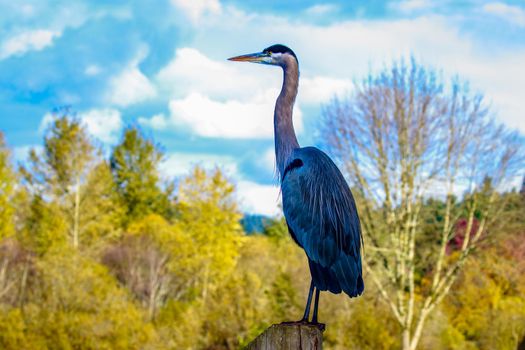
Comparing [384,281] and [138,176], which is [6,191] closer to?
[138,176]

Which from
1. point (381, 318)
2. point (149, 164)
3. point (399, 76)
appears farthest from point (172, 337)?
point (149, 164)

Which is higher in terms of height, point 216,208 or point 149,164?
point 149,164

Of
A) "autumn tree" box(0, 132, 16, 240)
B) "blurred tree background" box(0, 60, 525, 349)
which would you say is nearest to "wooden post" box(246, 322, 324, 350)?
"blurred tree background" box(0, 60, 525, 349)

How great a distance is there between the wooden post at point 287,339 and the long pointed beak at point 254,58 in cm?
270

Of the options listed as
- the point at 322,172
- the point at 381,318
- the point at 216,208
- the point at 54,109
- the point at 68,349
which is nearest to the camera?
the point at 322,172

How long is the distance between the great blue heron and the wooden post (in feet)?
2.74

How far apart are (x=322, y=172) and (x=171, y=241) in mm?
26963

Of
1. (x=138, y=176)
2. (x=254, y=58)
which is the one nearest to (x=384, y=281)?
(x=254, y=58)

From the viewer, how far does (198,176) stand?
30.9m

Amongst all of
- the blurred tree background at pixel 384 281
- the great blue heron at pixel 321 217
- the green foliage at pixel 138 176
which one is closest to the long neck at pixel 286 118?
the great blue heron at pixel 321 217

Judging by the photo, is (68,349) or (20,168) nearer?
(68,349)

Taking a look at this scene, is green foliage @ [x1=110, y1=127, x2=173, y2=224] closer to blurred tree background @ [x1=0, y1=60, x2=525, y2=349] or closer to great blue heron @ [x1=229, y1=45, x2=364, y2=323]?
blurred tree background @ [x1=0, y1=60, x2=525, y2=349]

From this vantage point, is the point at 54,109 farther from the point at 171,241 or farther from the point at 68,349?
the point at 68,349

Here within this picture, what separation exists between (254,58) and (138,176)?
41452 mm
